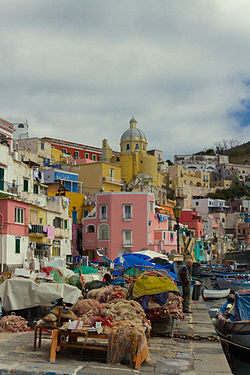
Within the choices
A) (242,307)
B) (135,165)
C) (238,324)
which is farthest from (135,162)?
(238,324)

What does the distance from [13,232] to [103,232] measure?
20.9m

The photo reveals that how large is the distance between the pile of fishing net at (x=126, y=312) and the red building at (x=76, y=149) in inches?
2691

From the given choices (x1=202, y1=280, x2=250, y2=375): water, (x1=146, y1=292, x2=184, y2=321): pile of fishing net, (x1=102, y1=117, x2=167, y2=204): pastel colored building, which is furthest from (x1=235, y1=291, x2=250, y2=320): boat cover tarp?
(x1=102, y1=117, x2=167, y2=204): pastel colored building

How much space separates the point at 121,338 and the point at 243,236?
94.4 m

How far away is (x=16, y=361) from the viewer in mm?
9062

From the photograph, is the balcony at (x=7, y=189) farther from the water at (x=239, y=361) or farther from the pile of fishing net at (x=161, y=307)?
the pile of fishing net at (x=161, y=307)

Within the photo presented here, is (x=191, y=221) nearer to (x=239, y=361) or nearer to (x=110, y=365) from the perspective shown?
(x=239, y=361)

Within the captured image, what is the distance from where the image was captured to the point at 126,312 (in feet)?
34.4

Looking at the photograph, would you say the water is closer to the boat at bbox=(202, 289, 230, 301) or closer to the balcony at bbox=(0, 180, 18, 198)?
the boat at bbox=(202, 289, 230, 301)

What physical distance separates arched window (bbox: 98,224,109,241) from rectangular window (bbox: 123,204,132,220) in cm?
256

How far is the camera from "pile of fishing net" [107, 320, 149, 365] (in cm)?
897

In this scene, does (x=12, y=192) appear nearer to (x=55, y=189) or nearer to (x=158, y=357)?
(x=55, y=189)

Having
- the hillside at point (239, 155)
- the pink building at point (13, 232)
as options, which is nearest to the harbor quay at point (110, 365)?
the pink building at point (13, 232)

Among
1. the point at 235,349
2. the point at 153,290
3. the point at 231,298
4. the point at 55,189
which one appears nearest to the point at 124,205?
the point at 55,189
